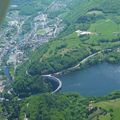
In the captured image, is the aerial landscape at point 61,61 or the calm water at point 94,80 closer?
the aerial landscape at point 61,61

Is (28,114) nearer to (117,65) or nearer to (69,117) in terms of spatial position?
(69,117)

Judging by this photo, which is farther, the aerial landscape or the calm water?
the calm water

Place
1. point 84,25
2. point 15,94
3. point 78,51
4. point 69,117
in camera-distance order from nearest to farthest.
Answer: point 69,117 → point 15,94 → point 78,51 → point 84,25

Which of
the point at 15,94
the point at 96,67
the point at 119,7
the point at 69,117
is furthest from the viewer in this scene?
the point at 119,7

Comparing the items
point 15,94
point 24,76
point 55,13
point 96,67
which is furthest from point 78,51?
point 55,13

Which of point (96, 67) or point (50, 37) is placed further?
point (50, 37)
